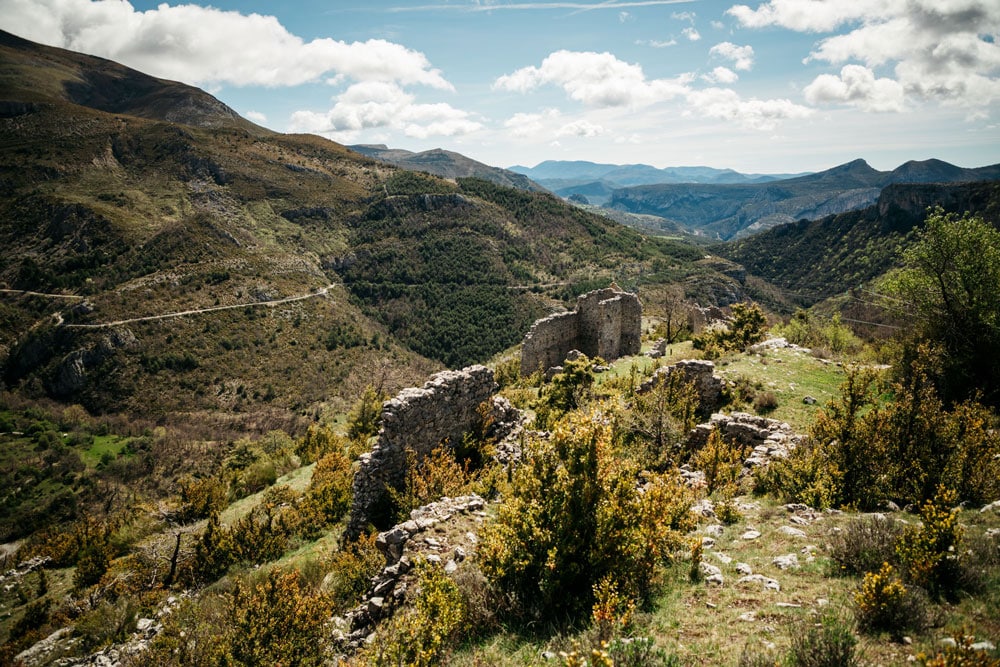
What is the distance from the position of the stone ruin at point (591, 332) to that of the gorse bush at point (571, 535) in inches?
691

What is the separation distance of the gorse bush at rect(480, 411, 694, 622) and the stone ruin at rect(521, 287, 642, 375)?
17.6 meters

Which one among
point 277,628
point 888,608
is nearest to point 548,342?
point 277,628

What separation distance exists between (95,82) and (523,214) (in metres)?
204

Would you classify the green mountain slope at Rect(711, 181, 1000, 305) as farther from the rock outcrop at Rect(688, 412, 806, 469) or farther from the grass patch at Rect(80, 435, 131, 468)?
the grass patch at Rect(80, 435, 131, 468)

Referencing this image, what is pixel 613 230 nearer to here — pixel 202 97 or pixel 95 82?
pixel 202 97

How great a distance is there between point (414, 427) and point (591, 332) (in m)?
15.9

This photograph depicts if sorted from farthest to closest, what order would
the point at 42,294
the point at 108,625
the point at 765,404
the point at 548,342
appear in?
the point at 42,294 → the point at 548,342 → the point at 765,404 → the point at 108,625

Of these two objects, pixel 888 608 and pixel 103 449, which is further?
pixel 103 449

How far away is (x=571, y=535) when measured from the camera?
6.13m

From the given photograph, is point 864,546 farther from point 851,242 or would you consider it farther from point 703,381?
point 851,242

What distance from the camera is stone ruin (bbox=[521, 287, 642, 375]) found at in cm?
2458

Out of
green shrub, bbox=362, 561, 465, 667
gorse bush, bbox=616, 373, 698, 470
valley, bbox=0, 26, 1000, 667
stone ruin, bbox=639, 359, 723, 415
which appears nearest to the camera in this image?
green shrub, bbox=362, 561, 465, 667

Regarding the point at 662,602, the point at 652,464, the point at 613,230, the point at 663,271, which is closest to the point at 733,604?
the point at 662,602

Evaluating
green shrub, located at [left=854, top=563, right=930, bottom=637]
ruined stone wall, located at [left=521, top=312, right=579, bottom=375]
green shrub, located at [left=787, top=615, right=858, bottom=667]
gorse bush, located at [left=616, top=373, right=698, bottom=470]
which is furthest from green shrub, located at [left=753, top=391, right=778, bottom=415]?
green shrub, located at [left=787, top=615, right=858, bottom=667]
